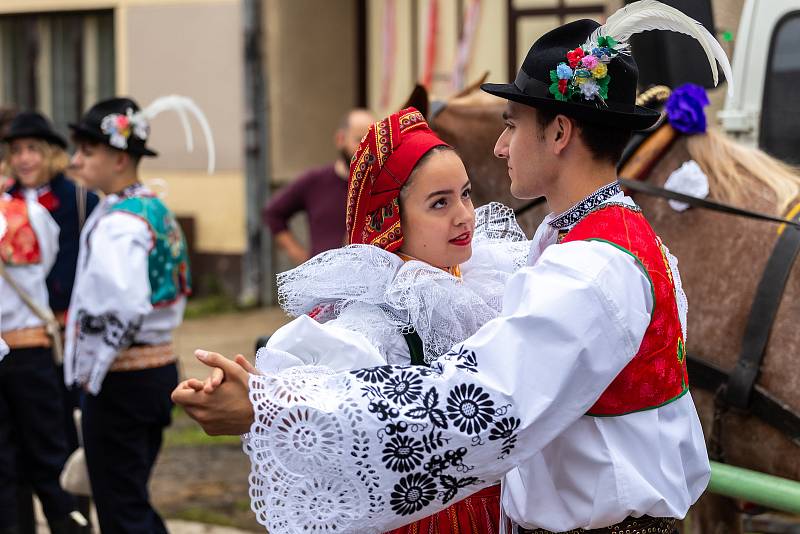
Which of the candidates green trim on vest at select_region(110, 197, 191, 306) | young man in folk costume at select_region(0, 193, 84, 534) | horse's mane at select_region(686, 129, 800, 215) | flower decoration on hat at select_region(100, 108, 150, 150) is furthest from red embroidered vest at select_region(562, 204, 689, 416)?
young man in folk costume at select_region(0, 193, 84, 534)

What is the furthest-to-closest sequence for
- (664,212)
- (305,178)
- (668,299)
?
(305,178), (664,212), (668,299)

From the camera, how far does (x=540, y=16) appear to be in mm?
9078

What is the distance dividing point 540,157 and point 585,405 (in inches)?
19.2

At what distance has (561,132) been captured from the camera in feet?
6.57

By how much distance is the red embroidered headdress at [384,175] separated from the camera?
234cm

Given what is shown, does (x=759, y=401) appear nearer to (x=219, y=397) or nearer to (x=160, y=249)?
(x=219, y=397)

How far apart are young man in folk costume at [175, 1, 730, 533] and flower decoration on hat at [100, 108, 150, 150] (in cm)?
267

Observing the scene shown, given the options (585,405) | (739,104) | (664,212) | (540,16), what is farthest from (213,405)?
(540,16)

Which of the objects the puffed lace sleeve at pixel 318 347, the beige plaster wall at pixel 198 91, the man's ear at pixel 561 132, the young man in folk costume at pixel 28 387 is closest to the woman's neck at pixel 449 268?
the puffed lace sleeve at pixel 318 347

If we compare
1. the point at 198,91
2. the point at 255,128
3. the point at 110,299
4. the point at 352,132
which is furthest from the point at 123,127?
the point at 198,91

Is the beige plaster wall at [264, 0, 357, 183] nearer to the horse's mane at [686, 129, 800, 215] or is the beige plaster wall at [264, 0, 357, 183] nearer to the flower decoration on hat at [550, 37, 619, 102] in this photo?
the horse's mane at [686, 129, 800, 215]

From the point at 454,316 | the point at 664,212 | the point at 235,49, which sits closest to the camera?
the point at 454,316

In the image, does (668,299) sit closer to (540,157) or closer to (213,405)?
(540,157)

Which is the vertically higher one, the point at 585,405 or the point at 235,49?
the point at 235,49
